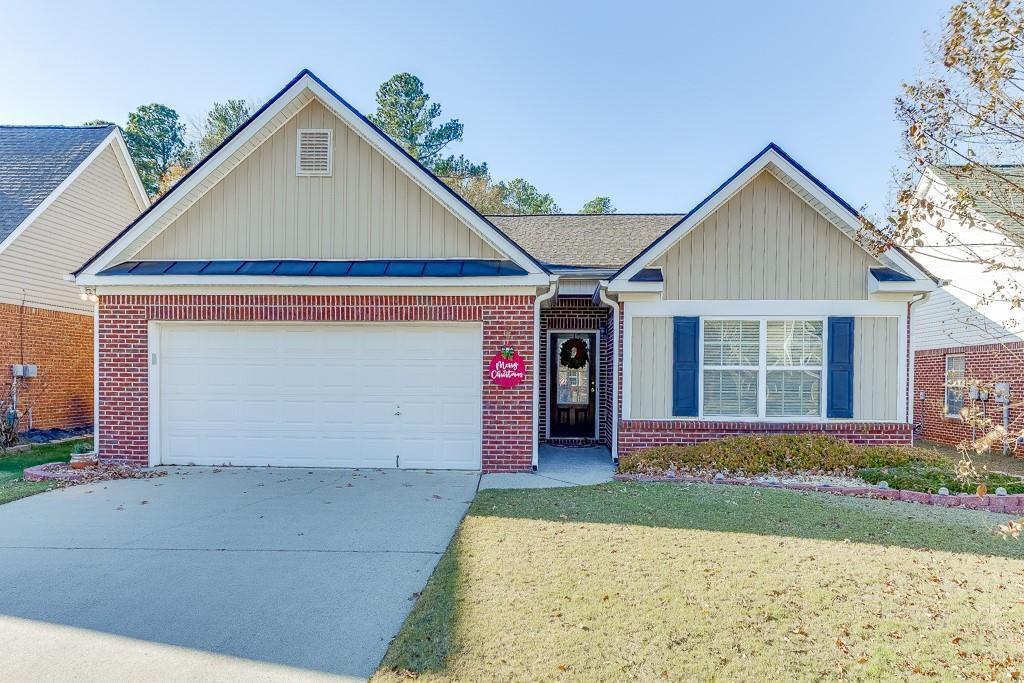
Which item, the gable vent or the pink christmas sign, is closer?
the pink christmas sign

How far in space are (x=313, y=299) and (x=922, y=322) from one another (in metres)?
14.2

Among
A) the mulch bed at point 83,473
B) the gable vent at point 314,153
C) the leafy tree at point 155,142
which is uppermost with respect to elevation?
the leafy tree at point 155,142

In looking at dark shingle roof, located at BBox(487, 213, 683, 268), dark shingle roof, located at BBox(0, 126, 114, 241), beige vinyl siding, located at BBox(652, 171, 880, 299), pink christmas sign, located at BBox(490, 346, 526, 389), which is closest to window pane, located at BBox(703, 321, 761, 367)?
beige vinyl siding, located at BBox(652, 171, 880, 299)

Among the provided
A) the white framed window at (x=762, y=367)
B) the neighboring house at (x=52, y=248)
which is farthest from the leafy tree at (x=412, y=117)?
the white framed window at (x=762, y=367)

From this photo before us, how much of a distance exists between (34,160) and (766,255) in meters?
16.3

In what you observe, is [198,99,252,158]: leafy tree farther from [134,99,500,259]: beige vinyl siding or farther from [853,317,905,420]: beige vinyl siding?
[853,317,905,420]: beige vinyl siding

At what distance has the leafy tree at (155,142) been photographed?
3303 centimetres

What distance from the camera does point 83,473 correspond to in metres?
8.55

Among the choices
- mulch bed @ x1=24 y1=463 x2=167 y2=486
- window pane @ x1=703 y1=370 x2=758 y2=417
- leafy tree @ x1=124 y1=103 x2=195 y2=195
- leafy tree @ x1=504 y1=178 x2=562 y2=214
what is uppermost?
leafy tree @ x1=124 y1=103 x2=195 y2=195

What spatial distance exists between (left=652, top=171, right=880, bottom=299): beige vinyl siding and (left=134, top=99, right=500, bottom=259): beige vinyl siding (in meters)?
3.31

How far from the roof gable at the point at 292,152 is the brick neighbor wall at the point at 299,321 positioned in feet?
2.92

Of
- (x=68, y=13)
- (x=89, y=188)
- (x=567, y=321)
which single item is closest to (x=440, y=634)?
(x=567, y=321)

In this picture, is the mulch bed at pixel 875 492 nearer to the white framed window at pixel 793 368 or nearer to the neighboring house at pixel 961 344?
the white framed window at pixel 793 368

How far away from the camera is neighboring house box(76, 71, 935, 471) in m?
9.07
